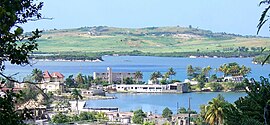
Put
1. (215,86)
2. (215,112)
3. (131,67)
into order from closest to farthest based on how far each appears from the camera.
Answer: (215,112), (215,86), (131,67)

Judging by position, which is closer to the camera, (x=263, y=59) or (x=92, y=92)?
(x=263, y=59)

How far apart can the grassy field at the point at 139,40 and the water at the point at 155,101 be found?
62.3m

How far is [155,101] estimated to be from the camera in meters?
39.2

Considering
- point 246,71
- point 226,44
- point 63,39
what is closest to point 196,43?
point 226,44

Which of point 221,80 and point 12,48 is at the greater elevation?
point 12,48

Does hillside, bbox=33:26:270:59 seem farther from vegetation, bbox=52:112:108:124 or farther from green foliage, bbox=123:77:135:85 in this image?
vegetation, bbox=52:112:108:124

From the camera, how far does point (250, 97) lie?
772 cm

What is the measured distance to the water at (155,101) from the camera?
112 feet

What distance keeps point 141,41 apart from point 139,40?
116 centimetres

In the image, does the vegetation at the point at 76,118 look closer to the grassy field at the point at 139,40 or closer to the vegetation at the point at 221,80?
the vegetation at the point at 221,80

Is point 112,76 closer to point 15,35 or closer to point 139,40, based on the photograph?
point 15,35

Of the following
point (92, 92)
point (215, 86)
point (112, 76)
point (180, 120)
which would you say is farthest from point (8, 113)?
point (112, 76)

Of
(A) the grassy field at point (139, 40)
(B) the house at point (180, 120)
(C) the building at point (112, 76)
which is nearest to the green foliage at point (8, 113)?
(B) the house at point (180, 120)

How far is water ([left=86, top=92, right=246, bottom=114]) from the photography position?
3422 centimetres
